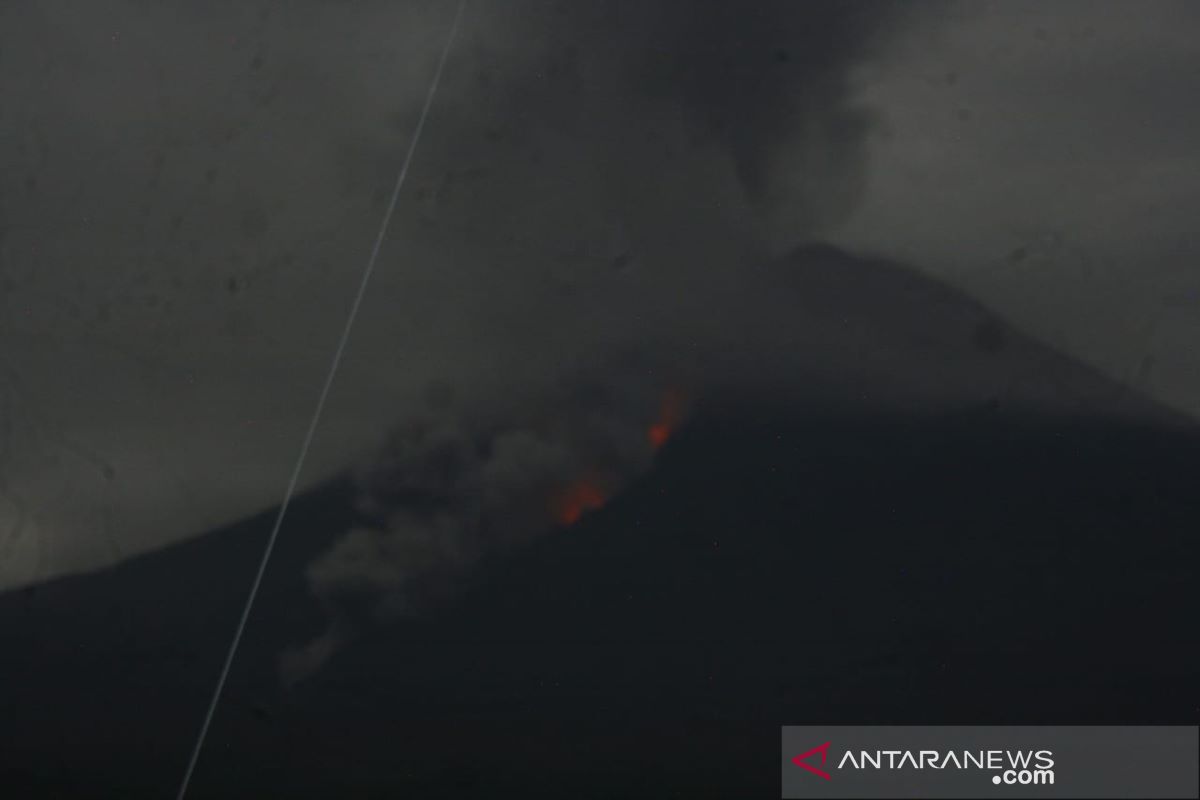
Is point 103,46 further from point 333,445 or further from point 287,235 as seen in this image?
point 333,445

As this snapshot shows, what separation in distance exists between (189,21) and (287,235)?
0.68m

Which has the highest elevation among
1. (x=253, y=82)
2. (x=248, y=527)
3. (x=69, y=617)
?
(x=253, y=82)

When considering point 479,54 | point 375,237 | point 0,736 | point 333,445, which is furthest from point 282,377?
point 0,736

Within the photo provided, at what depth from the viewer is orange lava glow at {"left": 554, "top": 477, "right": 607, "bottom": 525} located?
326 cm

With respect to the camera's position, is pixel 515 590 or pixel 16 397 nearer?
pixel 515 590

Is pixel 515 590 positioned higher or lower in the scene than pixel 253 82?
lower

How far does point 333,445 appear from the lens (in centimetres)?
333

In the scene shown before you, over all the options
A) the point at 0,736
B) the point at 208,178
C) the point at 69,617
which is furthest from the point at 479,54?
the point at 0,736

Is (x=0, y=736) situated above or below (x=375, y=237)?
below

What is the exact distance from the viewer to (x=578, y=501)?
3.28m

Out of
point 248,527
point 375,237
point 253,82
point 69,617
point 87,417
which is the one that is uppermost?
point 253,82

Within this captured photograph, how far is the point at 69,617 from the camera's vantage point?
134 inches

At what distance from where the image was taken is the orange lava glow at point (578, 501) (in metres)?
3.26

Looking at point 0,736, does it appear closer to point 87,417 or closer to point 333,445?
point 87,417
